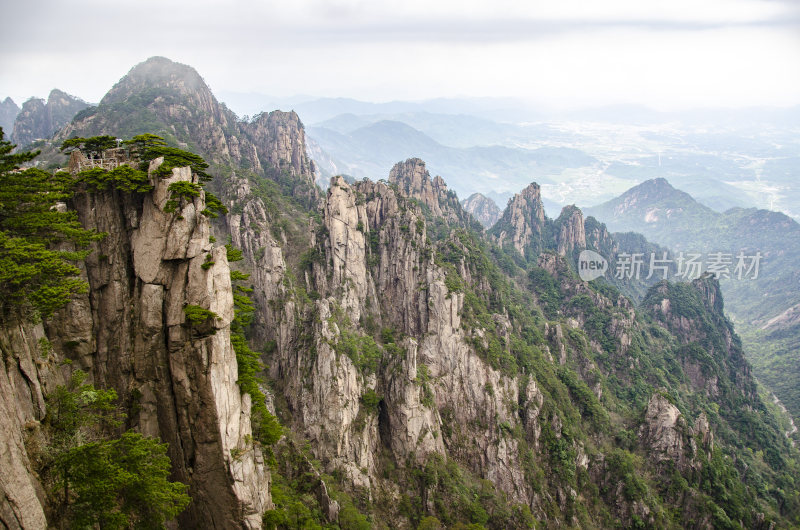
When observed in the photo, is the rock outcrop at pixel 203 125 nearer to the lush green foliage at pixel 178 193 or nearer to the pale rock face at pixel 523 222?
the pale rock face at pixel 523 222

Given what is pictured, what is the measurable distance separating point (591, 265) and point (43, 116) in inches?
7541

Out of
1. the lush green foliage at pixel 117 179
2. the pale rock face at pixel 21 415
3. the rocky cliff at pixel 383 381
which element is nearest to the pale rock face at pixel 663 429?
the rocky cliff at pixel 383 381

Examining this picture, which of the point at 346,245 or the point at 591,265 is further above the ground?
the point at 346,245

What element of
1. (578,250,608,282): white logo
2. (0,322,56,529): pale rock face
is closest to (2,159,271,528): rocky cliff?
(0,322,56,529): pale rock face

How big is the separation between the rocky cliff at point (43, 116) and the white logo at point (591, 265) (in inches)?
6709

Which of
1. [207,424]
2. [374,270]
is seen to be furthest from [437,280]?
[207,424]

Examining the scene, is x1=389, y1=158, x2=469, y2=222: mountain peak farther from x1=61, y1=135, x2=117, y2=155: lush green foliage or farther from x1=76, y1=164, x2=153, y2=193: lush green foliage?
x1=76, y1=164, x2=153, y2=193: lush green foliage

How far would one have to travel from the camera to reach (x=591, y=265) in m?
146

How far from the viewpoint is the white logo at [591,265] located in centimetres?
14088

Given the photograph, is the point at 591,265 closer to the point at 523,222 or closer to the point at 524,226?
the point at 524,226

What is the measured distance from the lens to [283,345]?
175 ft

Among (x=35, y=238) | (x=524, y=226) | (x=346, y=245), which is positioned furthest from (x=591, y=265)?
(x=35, y=238)

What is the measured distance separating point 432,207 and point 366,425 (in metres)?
84.3

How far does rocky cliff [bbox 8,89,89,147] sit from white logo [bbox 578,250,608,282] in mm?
170402
